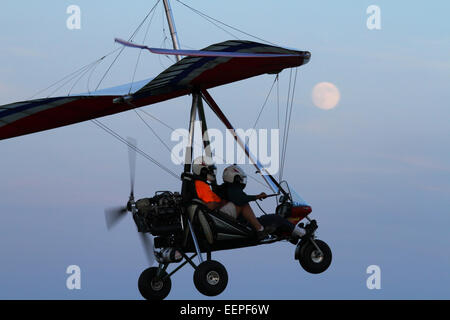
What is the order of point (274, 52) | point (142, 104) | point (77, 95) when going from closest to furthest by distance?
point (274, 52) → point (77, 95) → point (142, 104)

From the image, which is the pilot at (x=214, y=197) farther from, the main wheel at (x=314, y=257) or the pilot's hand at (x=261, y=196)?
the main wheel at (x=314, y=257)

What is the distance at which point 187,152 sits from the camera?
1859 cm

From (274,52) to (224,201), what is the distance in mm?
3026

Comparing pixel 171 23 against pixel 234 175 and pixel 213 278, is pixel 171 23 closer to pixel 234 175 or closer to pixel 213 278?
pixel 234 175

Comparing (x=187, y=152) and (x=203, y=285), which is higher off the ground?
(x=187, y=152)

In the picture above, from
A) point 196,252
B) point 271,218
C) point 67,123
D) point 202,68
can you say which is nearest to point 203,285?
point 196,252

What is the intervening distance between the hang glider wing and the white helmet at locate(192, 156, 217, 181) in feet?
4.61

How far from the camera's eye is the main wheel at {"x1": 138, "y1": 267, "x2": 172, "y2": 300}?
1903 centimetres

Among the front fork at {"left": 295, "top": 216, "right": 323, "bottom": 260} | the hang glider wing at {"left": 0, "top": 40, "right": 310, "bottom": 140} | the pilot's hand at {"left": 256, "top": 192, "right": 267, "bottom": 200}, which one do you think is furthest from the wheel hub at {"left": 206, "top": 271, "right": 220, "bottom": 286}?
the hang glider wing at {"left": 0, "top": 40, "right": 310, "bottom": 140}

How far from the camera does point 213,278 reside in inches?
709

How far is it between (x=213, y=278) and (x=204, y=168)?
6.40 feet

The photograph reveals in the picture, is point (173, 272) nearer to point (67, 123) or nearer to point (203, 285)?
point (203, 285)

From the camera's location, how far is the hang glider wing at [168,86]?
16.9 metres

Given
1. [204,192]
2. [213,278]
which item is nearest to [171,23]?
[204,192]
